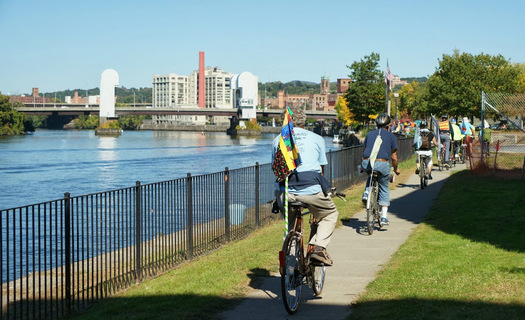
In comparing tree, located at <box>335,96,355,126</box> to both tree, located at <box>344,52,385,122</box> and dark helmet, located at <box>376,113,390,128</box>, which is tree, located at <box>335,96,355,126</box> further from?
dark helmet, located at <box>376,113,390,128</box>

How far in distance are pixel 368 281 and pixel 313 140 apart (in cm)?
209

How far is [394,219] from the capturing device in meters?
14.0

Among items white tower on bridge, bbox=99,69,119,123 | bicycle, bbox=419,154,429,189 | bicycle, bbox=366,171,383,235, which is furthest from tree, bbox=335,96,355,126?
bicycle, bbox=366,171,383,235

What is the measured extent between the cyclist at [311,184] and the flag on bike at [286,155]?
4.4 inches

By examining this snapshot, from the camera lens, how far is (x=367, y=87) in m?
76.7

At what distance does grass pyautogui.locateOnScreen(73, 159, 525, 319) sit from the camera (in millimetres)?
7117

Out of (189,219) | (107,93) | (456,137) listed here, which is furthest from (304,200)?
(107,93)

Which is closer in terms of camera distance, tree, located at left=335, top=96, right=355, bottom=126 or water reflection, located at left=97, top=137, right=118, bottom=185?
water reflection, located at left=97, top=137, right=118, bottom=185

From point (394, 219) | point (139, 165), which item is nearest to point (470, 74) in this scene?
point (139, 165)

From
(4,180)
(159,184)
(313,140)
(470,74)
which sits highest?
(470,74)

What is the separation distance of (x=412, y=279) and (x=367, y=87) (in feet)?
229

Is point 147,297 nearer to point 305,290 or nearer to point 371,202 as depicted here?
point 305,290

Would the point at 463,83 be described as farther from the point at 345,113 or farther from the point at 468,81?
the point at 345,113

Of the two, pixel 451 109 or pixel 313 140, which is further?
pixel 451 109
